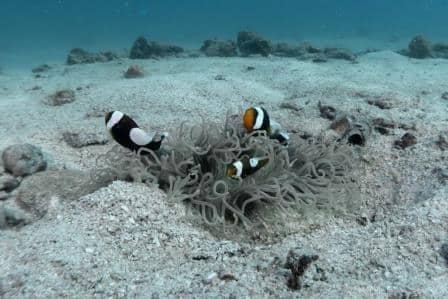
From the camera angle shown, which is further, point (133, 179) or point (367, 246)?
point (133, 179)

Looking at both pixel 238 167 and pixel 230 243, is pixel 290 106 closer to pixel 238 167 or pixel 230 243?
pixel 238 167

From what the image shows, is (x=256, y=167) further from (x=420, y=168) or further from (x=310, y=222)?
(x=420, y=168)

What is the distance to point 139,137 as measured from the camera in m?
Answer: 3.14

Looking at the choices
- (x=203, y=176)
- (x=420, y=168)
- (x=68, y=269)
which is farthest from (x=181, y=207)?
(x=420, y=168)

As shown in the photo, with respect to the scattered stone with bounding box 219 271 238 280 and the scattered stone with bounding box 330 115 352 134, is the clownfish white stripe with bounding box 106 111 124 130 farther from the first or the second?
the scattered stone with bounding box 330 115 352 134

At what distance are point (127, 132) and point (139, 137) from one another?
0.10 meters

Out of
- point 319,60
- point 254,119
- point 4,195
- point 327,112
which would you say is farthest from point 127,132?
point 319,60

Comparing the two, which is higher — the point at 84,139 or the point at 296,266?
the point at 296,266

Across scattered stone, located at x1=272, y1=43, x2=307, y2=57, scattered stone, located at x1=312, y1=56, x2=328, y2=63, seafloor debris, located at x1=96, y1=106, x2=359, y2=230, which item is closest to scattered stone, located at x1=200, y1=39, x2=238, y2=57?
scattered stone, located at x1=272, y1=43, x2=307, y2=57

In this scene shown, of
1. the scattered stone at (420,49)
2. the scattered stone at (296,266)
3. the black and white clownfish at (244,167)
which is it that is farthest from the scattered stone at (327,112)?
the scattered stone at (420,49)

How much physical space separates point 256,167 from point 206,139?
580mm

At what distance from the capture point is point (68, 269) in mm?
2213

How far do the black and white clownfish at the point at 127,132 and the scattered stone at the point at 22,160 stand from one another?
1.38m

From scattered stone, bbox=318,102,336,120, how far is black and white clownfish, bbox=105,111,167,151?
291 centimetres
